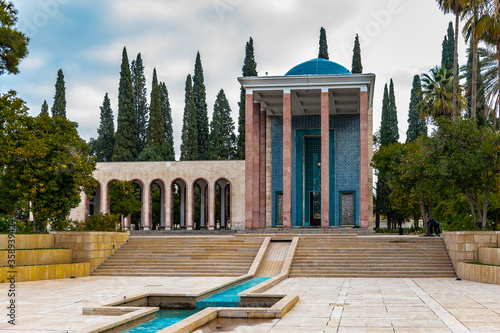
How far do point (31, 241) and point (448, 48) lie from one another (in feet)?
152

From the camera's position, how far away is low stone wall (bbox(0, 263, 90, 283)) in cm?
1698

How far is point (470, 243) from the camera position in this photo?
19.2 m

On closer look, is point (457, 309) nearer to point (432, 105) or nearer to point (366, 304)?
point (366, 304)

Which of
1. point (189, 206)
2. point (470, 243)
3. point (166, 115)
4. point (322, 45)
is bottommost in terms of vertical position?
point (470, 243)

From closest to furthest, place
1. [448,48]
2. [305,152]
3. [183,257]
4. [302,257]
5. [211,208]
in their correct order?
[302,257]
[183,257]
[305,152]
[211,208]
[448,48]

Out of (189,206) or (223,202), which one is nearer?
(189,206)

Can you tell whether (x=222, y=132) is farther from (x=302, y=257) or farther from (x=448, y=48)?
(x=302, y=257)

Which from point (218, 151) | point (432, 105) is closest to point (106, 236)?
point (432, 105)

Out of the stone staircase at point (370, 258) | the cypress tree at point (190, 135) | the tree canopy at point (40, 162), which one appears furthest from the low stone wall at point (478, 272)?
the cypress tree at point (190, 135)

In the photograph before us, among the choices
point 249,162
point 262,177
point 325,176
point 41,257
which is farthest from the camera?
point 262,177

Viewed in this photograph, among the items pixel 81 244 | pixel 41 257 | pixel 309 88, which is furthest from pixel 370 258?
pixel 41 257

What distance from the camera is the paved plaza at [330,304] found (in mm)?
9406

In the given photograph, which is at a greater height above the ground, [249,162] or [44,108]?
[44,108]

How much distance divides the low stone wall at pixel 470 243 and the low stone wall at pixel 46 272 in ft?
46.3
